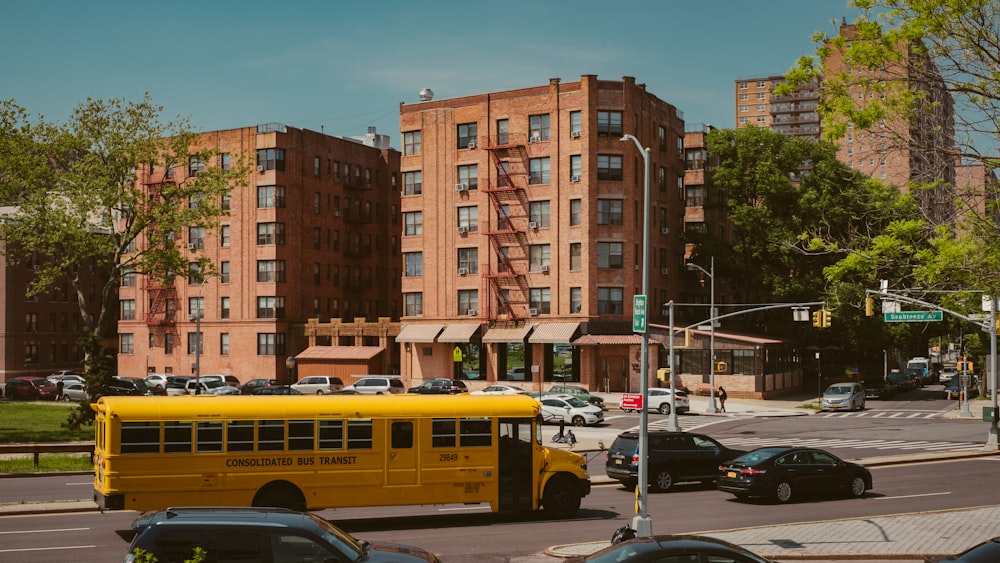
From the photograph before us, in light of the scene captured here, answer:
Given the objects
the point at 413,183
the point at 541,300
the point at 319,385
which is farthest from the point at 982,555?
the point at 413,183

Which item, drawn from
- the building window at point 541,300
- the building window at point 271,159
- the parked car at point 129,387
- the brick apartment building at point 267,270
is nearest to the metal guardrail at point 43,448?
the parked car at point 129,387

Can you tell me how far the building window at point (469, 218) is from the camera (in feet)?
252

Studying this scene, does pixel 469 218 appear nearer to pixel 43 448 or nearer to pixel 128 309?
pixel 128 309

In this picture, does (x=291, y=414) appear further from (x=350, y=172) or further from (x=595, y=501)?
(x=350, y=172)

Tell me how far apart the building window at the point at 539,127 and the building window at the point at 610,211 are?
6.86 m

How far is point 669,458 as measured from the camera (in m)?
28.1

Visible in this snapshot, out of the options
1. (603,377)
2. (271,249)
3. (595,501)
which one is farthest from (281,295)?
(595,501)

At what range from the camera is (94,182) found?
44875 mm

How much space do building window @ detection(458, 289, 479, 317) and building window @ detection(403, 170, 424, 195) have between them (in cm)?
935

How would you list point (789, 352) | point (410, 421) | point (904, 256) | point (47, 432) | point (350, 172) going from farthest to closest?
point (350, 172) < point (789, 352) < point (47, 432) < point (410, 421) < point (904, 256)

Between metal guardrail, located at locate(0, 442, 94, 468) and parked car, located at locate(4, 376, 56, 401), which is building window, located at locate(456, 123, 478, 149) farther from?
metal guardrail, located at locate(0, 442, 94, 468)

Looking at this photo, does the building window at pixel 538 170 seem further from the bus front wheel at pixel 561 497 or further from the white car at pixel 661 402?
the bus front wheel at pixel 561 497

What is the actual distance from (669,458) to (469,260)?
164 feet

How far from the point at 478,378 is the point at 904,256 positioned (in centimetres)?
5800
